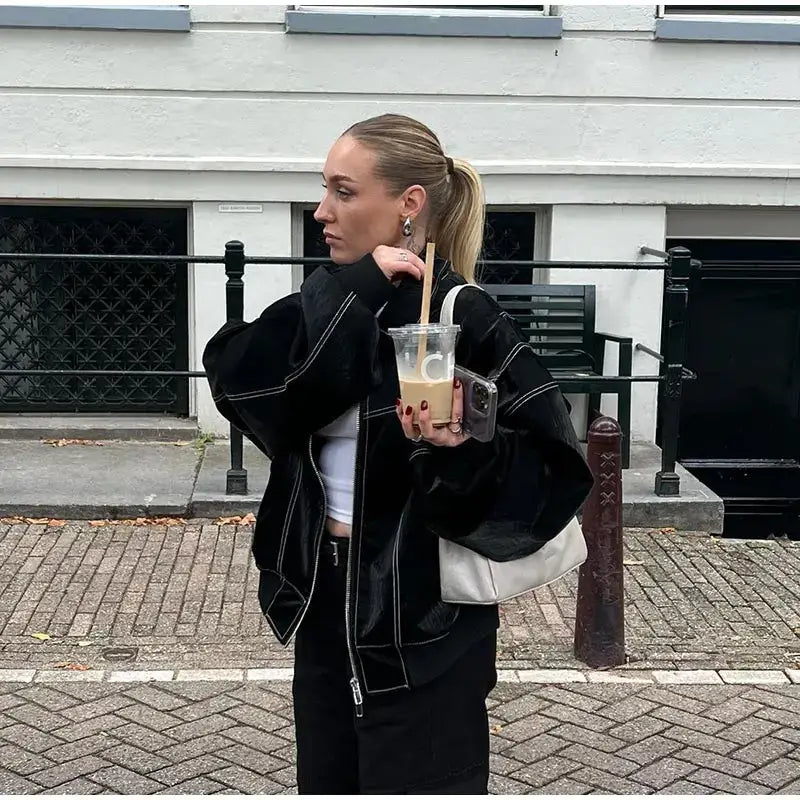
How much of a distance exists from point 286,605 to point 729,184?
6.21m

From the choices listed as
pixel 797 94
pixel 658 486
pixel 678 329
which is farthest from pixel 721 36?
pixel 658 486

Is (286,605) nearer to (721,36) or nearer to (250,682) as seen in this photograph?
(250,682)

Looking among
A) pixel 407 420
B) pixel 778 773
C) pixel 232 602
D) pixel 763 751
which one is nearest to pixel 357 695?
pixel 407 420

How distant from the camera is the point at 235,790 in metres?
3.63

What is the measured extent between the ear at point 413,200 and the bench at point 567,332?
4.94m

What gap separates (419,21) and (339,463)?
563 centimetres

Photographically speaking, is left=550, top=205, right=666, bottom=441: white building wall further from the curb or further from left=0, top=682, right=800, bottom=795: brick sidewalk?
left=0, top=682, right=800, bottom=795: brick sidewalk

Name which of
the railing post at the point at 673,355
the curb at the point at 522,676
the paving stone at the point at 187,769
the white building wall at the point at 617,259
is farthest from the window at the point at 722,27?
the paving stone at the point at 187,769

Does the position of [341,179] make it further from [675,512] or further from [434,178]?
[675,512]

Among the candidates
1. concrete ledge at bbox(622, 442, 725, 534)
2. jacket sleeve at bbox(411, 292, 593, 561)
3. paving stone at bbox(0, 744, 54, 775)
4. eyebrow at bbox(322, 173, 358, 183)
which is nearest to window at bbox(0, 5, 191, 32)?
concrete ledge at bbox(622, 442, 725, 534)

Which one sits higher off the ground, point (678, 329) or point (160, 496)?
point (678, 329)

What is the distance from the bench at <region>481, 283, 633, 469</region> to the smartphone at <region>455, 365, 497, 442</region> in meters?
5.18

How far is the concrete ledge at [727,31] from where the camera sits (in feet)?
24.0

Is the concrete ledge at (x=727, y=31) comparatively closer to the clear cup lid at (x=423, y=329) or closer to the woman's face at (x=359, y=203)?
the woman's face at (x=359, y=203)
